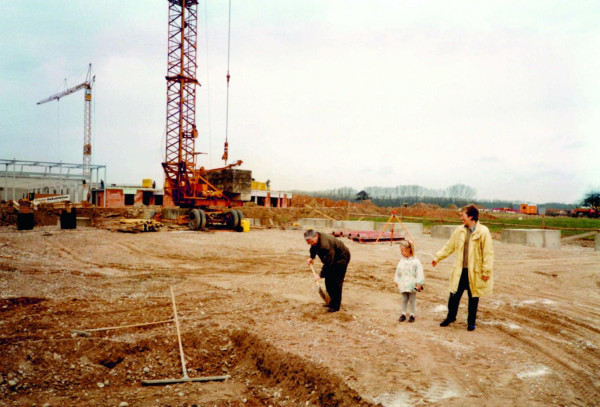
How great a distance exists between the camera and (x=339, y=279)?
244 inches

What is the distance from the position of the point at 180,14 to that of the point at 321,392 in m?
28.1

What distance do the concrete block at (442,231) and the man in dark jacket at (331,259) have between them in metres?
15.7

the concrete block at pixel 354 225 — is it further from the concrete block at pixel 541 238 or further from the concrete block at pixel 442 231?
the concrete block at pixel 541 238

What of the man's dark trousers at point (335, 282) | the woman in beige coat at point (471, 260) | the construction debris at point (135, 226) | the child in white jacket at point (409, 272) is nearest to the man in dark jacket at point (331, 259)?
the man's dark trousers at point (335, 282)

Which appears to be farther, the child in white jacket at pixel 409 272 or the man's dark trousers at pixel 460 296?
the child in white jacket at pixel 409 272

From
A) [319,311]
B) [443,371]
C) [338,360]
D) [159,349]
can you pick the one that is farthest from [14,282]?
[443,371]

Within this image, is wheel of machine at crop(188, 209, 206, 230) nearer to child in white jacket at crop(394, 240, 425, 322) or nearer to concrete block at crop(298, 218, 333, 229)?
concrete block at crop(298, 218, 333, 229)

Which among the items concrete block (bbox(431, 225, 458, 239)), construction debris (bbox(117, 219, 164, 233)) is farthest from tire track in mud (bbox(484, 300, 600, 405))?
construction debris (bbox(117, 219, 164, 233))

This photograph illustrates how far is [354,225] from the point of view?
79.8 feet

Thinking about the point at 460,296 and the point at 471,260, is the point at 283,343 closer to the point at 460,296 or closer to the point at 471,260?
the point at 460,296

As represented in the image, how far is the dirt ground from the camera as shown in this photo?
12.7ft

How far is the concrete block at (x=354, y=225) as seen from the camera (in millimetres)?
23938

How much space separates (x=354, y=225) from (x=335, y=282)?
18.4 metres

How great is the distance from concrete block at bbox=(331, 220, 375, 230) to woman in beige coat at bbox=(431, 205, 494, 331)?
725 inches
